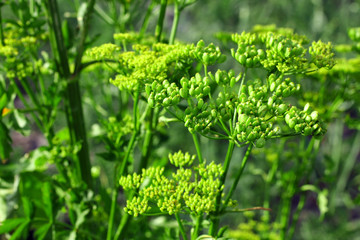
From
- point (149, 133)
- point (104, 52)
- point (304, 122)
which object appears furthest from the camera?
point (149, 133)

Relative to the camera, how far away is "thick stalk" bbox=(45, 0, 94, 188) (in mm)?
666

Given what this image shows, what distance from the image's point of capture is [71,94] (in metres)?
0.70

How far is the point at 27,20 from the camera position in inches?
27.3

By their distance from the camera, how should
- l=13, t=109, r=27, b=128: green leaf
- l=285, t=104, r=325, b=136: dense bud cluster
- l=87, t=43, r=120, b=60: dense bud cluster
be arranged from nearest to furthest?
l=285, t=104, r=325, b=136: dense bud cluster, l=87, t=43, r=120, b=60: dense bud cluster, l=13, t=109, r=27, b=128: green leaf

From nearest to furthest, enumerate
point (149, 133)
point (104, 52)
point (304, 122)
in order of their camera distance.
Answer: point (304, 122), point (104, 52), point (149, 133)

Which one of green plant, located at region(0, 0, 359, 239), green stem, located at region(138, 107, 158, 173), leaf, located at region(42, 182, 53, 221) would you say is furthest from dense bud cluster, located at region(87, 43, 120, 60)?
leaf, located at region(42, 182, 53, 221)

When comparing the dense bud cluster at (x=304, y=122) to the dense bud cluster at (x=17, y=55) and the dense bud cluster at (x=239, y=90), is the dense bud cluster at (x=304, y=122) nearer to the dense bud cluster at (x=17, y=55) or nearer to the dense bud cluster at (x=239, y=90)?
the dense bud cluster at (x=239, y=90)

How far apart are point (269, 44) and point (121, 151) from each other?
32cm

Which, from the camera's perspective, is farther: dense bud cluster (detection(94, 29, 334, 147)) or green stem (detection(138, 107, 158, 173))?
green stem (detection(138, 107, 158, 173))

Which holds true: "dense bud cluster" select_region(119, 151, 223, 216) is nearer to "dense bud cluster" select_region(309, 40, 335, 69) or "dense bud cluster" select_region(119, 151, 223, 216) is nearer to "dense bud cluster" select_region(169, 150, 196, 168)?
"dense bud cluster" select_region(169, 150, 196, 168)

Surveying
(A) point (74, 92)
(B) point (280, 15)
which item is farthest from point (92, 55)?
(B) point (280, 15)

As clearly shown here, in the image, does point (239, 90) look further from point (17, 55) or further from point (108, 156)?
point (17, 55)

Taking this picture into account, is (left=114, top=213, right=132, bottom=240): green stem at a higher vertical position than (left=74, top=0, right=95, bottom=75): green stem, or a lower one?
lower

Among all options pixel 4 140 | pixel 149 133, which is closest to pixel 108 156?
pixel 149 133
